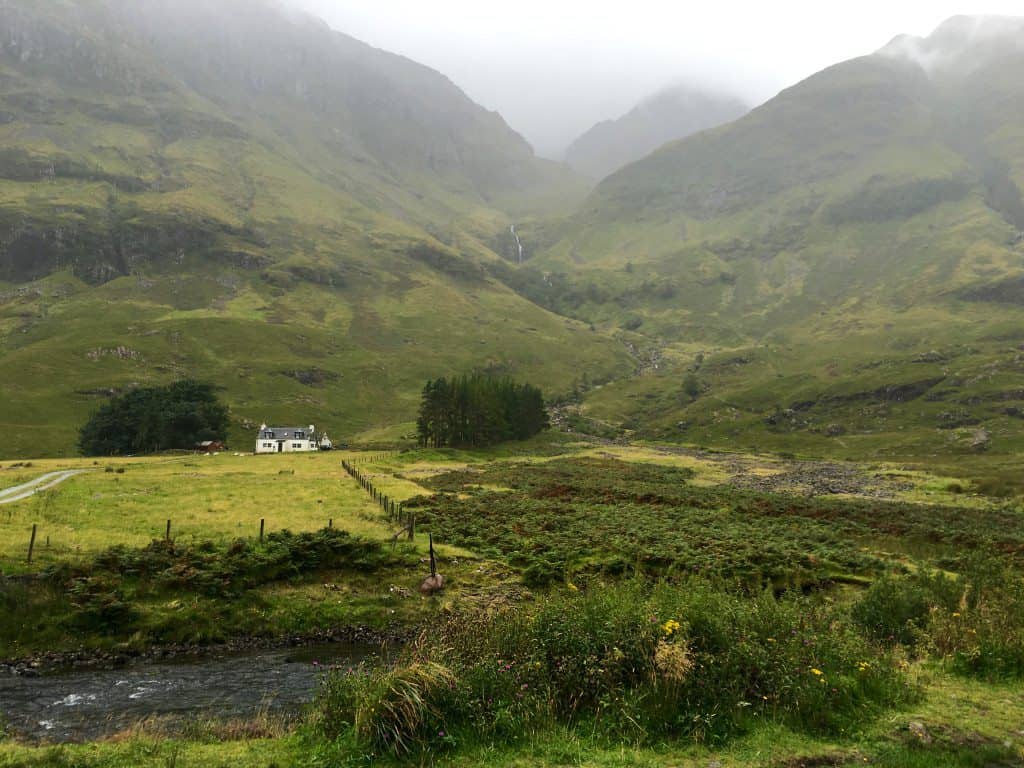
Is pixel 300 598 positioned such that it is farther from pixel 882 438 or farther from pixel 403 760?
pixel 882 438

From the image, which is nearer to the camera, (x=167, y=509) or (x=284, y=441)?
(x=167, y=509)

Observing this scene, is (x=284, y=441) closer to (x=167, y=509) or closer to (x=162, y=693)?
(x=167, y=509)

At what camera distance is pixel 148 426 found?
125 meters

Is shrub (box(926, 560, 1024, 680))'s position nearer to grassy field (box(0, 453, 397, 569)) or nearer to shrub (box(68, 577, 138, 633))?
grassy field (box(0, 453, 397, 569))

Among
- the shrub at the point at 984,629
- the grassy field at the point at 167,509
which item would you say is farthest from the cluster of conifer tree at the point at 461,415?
the shrub at the point at 984,629

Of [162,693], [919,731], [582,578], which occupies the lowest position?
[162,693]

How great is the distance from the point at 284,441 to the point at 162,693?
133417 millimetres

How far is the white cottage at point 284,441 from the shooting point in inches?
5625

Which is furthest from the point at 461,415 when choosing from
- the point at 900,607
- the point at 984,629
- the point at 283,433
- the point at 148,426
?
the point at 984,629

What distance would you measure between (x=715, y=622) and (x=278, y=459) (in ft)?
323

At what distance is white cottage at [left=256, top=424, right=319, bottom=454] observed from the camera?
5625 inches

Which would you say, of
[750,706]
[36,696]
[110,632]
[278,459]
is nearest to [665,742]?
[750,706]

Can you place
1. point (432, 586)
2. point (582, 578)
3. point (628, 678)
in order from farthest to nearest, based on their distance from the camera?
point (582, 578)
point (432, 586)
point (628, 678)

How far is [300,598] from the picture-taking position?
1120 inches
